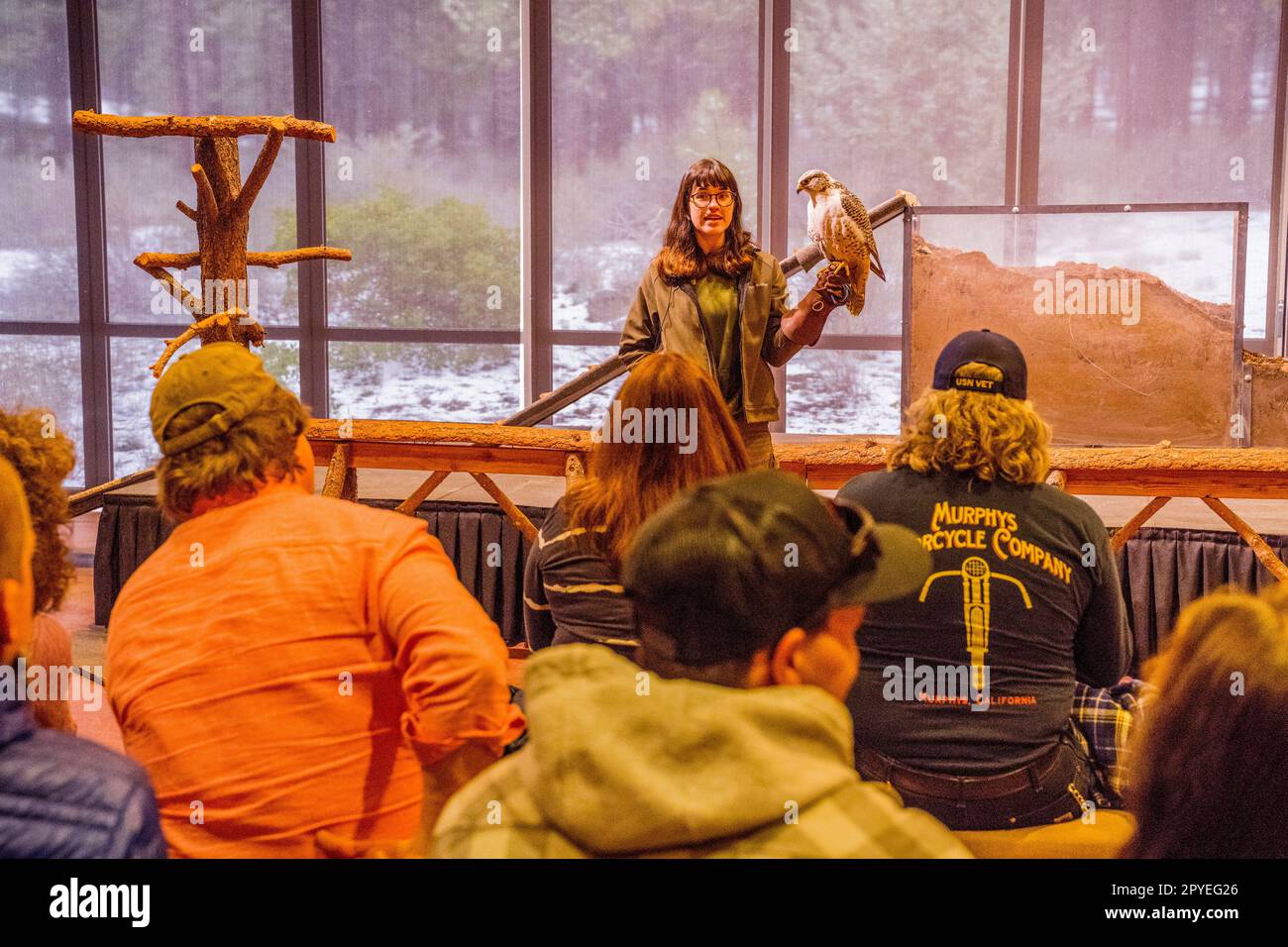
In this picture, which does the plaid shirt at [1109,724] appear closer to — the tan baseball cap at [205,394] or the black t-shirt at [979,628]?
the black t-shirt at [979,628]

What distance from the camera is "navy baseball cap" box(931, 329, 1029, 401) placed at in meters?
1.91

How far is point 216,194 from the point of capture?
11.6ft

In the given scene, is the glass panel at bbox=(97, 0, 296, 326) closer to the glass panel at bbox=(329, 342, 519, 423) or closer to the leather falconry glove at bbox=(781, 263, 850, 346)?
the glass panel at bbox=(329, 342, 519, 423)

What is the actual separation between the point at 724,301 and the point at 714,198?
25 centimetres

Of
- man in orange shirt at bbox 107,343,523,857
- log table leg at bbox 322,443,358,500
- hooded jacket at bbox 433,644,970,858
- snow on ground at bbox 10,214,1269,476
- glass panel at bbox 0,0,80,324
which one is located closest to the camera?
hooded jacket at bbox 433,644,970,858

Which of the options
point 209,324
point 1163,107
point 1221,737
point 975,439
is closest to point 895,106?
point 1163,107

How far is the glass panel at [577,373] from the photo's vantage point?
7.12 metres

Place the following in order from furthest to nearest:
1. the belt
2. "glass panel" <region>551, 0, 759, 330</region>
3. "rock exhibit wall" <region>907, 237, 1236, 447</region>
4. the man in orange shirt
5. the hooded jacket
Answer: "glass panel" <region>551, 0, 759, 330</region> < "rock exhibit wall" <region>907, 237, 1236, 447</region> < the belt < the man in orange shirt < the hooded jacket

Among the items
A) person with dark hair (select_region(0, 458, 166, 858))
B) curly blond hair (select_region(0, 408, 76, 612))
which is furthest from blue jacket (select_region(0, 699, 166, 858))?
curly blond hair (select_region(0, 408, 76, 612))

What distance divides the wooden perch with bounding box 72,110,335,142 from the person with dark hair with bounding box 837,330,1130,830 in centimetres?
242

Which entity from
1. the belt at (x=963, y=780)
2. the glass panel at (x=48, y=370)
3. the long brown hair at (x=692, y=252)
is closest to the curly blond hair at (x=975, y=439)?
the belt at (x=963, y=780)

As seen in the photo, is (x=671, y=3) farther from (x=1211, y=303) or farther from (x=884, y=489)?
(x=884, y=489)

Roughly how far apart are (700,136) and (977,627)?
5666 mm
